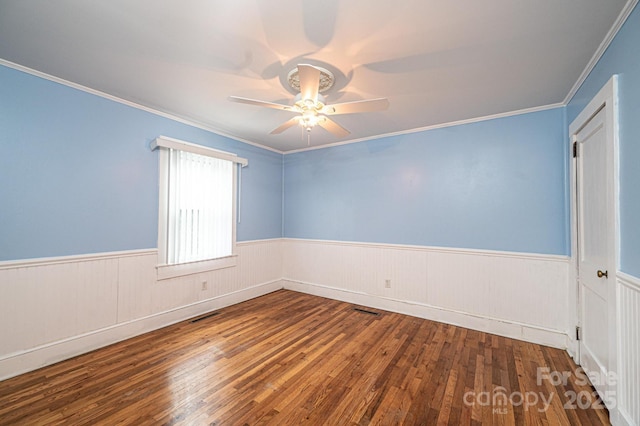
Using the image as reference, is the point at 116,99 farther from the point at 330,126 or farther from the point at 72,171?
the point at 330,126

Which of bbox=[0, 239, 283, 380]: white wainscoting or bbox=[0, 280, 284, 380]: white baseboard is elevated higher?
bbox=[0, 239, 283, 380]: white wainscoting

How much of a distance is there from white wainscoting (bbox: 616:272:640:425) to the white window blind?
4185 millimetres

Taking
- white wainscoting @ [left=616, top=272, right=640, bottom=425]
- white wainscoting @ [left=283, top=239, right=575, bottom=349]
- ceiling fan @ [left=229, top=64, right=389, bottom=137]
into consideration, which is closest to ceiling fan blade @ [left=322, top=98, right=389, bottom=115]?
ceiling fan @ [left=229, top=64, right=389, bottom=137]

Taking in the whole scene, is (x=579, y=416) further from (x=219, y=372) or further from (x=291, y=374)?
Answer: (x=219, y=372)

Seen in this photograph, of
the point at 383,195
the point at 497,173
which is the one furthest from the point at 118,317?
the point at 497,173

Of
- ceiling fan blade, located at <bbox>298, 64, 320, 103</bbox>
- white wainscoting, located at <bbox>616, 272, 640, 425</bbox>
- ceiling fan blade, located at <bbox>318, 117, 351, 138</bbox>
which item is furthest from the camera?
ceiling fan blade, located at <bbox>318, 117, 351, 138</bbox>

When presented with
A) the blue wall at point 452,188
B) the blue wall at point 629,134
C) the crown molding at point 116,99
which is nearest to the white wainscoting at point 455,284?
the blue wall at point 452,188

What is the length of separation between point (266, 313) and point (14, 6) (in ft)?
12.0

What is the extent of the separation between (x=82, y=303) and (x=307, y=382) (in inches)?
95.0

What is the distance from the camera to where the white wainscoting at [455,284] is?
9.40 feet

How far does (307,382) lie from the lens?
2154 millimetres

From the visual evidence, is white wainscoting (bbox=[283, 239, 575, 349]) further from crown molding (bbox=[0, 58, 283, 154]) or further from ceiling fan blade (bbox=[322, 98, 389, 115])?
crown molding (bbox=[0, 58, 283, 154])

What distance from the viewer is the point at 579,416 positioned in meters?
1.80

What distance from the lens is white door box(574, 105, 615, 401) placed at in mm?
1833
